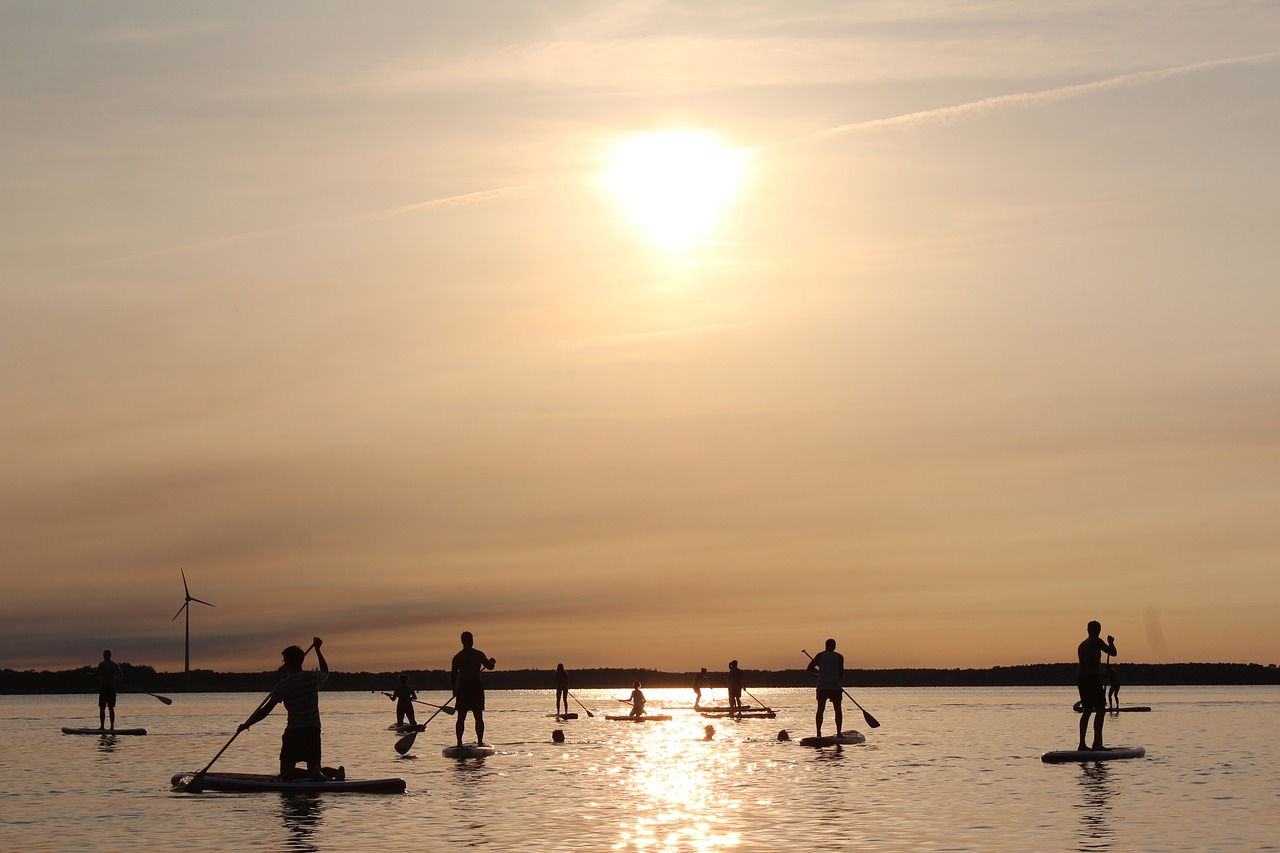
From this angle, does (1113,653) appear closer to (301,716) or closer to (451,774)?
(451,774)

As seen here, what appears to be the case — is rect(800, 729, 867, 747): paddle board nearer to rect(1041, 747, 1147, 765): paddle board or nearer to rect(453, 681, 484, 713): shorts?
rect(1041, 747, 1147, 765): paddle board

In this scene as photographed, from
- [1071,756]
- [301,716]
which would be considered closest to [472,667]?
[301,716]

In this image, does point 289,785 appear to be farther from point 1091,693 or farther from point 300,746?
point 1091,693

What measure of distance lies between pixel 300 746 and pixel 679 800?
220 inches

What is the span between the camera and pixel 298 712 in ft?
72.2

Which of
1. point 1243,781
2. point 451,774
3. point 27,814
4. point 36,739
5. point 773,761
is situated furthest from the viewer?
point 36,739

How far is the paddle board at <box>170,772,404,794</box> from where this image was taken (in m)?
22.3

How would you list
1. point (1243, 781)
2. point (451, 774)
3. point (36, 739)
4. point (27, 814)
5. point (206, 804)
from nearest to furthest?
1. point (27, 814)
2. point (206, 804)
3. point (1243, 781)
4. point (451, 774)
5. point (36, 739)

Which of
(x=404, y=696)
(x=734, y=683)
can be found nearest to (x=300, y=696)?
(x=404, y=696)

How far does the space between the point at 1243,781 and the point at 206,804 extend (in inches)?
640

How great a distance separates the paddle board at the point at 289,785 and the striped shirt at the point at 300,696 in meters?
0.85

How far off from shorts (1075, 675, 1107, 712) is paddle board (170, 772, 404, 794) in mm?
13090

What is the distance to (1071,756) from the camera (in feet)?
93.6

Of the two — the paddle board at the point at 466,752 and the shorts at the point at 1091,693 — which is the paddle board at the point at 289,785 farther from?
the shorts at the point at 1091,693
